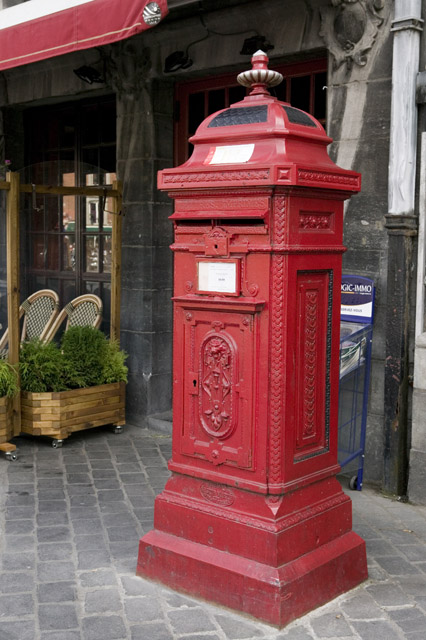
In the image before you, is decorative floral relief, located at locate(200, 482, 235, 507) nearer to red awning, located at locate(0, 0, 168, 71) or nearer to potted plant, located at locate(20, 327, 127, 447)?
potted plant, located at locate(20, 327, 127, 447)

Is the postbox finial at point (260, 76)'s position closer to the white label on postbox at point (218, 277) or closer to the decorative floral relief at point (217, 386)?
the white label on postbox at point (218, 277)

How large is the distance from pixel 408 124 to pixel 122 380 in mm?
3456

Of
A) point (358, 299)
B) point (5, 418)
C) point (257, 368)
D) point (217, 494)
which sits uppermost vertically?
point (358, 299)

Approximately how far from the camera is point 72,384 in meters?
7.10

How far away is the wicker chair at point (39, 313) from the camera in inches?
317

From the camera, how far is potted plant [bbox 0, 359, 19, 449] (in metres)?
6.57

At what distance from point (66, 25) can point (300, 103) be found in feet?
6.58

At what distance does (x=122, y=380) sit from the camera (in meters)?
7.36

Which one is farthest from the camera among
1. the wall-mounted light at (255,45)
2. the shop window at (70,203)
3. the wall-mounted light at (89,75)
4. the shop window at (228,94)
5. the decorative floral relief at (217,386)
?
the shop window at (70,203)

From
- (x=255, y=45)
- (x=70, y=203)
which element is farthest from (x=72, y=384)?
(x=255, y=45)

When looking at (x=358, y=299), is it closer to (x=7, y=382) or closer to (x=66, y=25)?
(x=7, y=382)

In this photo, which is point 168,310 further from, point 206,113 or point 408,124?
point 408,124

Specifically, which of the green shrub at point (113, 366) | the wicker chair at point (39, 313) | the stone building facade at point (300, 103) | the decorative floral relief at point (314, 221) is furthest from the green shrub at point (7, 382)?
the decorative floral relief at point (314, 221)

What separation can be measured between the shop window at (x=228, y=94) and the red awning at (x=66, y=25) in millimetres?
1456
